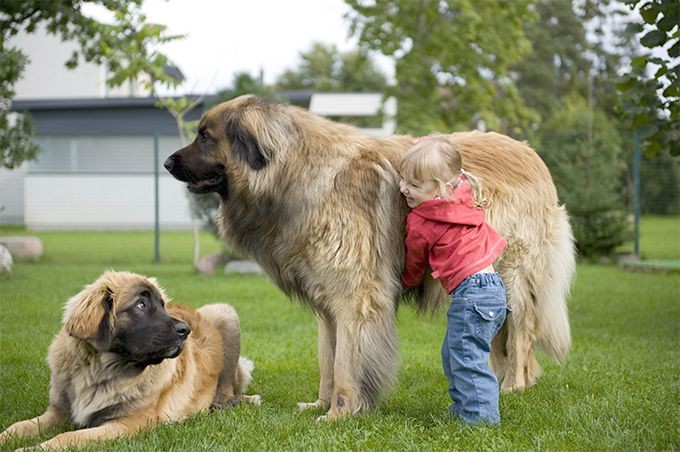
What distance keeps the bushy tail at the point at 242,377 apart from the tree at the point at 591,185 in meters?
10.8

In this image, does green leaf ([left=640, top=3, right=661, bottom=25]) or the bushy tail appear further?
green leaf ([left=640, top=3, right=661, bottom=25])

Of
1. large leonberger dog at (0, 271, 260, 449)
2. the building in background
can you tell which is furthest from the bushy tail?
the building in background

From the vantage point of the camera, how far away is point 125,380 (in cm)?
442

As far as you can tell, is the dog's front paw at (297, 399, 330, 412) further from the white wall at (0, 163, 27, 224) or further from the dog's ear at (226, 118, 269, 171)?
the white wall at (0, 163, 27, 224)

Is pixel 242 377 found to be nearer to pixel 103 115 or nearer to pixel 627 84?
pixel 627 84

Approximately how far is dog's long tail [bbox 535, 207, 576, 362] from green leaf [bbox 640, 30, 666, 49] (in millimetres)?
1701

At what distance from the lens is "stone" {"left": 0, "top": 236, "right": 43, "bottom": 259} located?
15703mm

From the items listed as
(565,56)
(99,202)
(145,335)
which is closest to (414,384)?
(145,335)

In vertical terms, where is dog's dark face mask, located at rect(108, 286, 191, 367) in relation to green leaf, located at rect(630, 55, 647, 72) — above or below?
below

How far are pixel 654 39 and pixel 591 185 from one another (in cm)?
977

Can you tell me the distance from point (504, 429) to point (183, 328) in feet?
6.29

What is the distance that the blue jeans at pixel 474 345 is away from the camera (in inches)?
176

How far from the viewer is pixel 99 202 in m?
21.4

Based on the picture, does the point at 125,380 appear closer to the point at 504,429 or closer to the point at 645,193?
the point at 504,429
